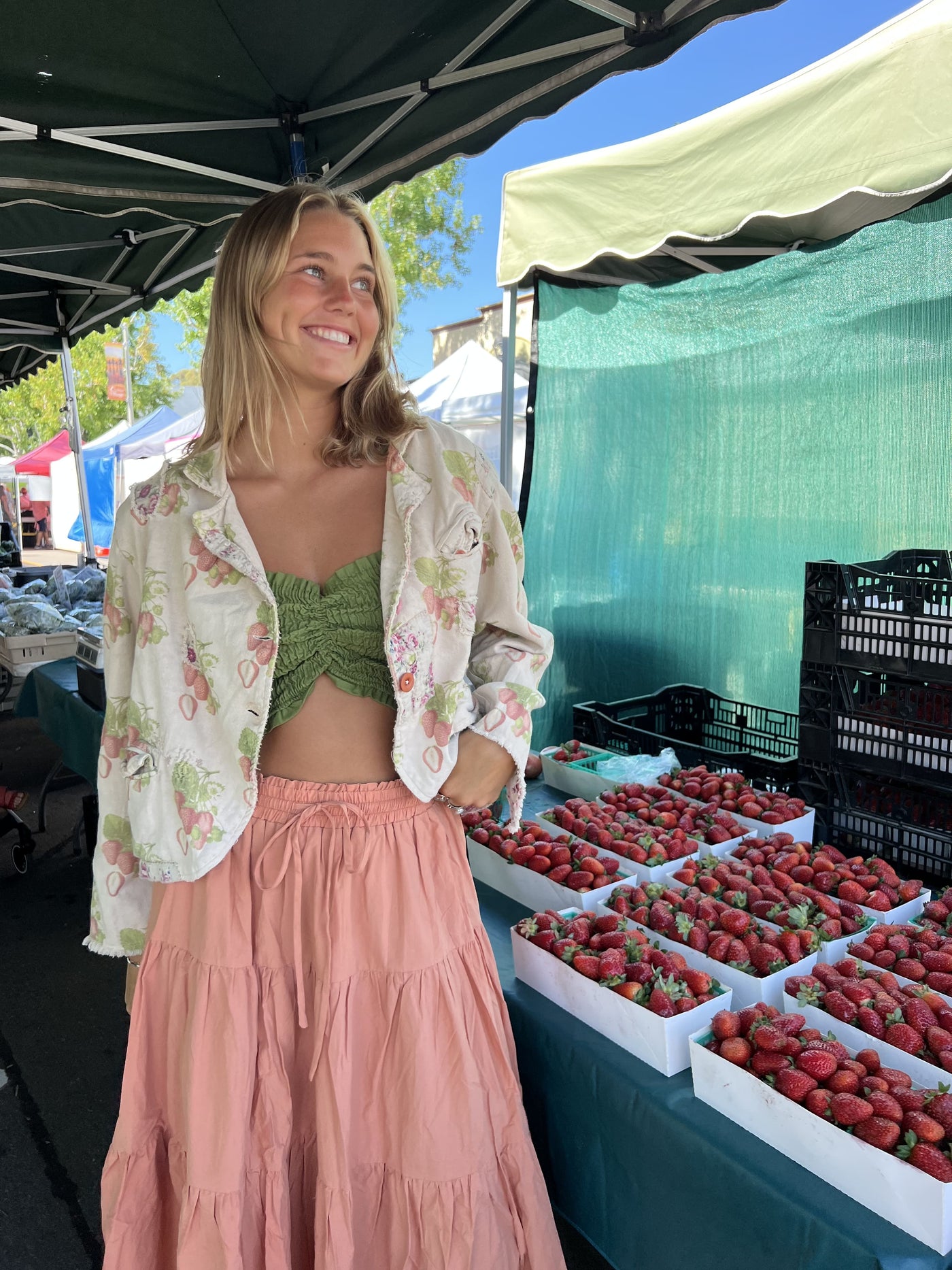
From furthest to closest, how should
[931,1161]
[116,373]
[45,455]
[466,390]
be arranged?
[45,455]
[116,373]
[466,390]
[931,1161]

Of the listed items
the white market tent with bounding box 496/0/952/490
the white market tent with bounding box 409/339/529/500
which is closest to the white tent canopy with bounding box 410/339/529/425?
the white market tent with bounding box 409/339/529/500

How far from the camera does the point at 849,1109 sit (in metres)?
1.24

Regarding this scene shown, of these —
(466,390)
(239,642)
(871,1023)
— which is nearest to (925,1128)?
(871,1023)

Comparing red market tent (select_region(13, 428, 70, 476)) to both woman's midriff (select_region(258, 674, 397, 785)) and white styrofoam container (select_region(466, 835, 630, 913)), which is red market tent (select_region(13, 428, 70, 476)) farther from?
woman's midriff (select_region(258, 674, 397, 785))

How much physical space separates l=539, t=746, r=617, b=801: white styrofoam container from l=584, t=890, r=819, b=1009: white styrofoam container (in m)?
1.06

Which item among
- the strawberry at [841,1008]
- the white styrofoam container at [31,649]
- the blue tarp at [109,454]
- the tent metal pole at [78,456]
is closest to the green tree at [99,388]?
the blue tarp at [109,454]

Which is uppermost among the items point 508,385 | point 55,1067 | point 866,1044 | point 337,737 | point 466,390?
point 466,390

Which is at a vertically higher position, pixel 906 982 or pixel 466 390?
pixel 466 390

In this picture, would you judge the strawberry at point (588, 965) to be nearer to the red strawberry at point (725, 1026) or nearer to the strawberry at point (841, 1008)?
the red strawberry at point (725, 1026)

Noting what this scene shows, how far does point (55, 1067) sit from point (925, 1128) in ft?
9.02

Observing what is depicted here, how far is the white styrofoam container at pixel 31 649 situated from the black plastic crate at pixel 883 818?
4582 millimetres

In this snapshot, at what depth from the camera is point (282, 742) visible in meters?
1.44

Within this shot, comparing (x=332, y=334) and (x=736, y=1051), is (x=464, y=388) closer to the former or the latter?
(x=332, y=334)

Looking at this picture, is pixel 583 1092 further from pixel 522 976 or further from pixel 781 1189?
pixel 781 1189
